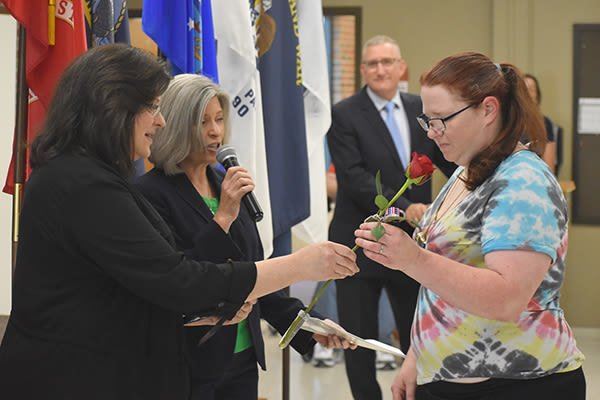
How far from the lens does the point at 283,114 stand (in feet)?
10.5

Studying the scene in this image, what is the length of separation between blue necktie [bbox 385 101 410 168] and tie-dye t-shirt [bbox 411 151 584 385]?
1772mm

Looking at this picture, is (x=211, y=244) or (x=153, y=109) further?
(x=211, y=244)

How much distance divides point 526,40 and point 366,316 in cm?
319

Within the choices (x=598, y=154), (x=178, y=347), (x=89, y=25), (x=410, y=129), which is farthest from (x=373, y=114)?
(x=598, y=154)

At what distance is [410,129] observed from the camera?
3.32m

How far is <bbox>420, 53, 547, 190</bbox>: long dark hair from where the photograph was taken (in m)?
1.51

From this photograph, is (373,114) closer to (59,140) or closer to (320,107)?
(320,107)

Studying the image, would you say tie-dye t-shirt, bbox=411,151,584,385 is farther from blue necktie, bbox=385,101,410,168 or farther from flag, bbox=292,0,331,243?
flag, bbox=292,0,331,243

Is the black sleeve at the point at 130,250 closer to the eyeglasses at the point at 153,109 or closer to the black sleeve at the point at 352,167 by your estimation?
the eyeglasses at the point at 153,109

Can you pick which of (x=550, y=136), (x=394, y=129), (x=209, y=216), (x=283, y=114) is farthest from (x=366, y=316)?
(x=550, y=136)

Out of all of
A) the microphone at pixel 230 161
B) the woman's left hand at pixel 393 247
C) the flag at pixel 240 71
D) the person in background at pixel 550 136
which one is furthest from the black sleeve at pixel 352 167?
the person in background at pixel 550 136

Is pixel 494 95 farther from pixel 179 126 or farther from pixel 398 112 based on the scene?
pixel 398 112

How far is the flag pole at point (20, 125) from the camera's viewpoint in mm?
2082

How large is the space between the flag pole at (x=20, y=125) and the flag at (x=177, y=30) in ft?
1.63
